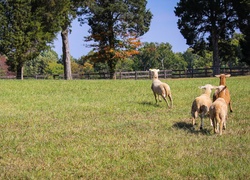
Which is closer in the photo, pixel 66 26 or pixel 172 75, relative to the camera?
pixel 66 26

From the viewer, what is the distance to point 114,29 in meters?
41.2

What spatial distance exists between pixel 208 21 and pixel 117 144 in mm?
39304

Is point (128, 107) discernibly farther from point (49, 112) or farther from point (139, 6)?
point (139, 6)

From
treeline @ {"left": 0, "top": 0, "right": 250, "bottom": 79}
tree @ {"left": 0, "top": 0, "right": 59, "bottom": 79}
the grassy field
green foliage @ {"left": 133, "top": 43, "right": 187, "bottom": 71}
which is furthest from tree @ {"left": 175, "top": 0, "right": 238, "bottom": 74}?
green foliage @ {"left": 133, "top": 43, "right": 187, "bottom": 71}

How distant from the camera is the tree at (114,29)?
4053 cm

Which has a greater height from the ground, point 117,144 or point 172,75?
point 172,75

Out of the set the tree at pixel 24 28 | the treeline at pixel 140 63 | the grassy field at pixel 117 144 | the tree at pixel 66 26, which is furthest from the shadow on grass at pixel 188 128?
the treeline at pixel 140 63

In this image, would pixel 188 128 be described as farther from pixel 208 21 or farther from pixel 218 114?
pixel 208 21

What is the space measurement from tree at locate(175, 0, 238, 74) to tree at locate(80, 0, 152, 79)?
241 inches

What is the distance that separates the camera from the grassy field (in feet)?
18.0

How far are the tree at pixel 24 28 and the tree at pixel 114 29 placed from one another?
11119mm

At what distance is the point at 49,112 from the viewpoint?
37.6ft

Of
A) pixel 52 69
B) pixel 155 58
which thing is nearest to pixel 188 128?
pixel 52 69

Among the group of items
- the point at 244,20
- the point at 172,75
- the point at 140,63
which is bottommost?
the point at 172,75
